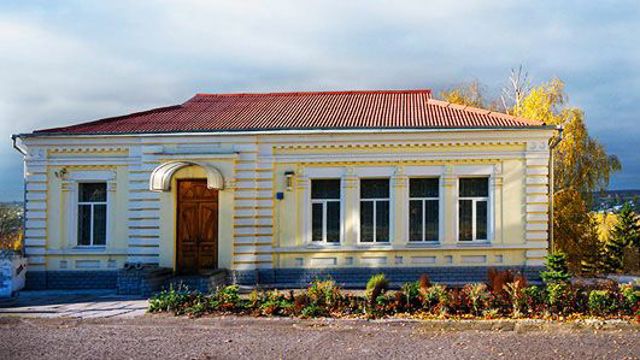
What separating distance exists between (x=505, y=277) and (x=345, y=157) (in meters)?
5.74

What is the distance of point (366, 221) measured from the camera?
55.4 ft

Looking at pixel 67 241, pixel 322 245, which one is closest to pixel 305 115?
pixel 322 245

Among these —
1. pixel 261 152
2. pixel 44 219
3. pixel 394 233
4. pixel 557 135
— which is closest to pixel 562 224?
pixel 557 135

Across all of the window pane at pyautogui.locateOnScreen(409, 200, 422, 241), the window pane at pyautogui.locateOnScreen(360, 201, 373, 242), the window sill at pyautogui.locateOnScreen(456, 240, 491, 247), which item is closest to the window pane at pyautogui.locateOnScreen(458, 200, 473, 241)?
the window sill at pyautogui.locateOnScreen(456, 240, 491, 247)

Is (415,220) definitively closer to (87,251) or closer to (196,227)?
(196,227)

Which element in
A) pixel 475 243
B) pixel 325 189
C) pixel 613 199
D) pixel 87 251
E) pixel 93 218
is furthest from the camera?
pixel 613 199

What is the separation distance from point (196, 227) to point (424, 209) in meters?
6.16

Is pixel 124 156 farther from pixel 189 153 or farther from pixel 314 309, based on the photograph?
pixel 314 309

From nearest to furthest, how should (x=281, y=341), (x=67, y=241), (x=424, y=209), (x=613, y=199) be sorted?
1. (x=281, y=341)
2. (x=424, y=209)
3. (x=67, y=241)
4. (x=613, y=199)

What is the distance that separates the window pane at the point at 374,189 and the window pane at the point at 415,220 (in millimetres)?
778

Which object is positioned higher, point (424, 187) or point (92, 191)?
point (424, 187)

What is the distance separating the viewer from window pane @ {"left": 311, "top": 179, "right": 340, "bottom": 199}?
55.8 feet

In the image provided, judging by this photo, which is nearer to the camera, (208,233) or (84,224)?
(208,233)

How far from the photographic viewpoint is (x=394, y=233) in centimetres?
1670
